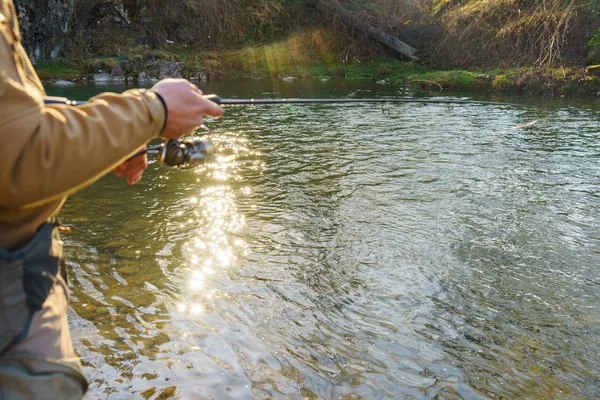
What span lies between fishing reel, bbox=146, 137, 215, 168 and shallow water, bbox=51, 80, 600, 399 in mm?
1705

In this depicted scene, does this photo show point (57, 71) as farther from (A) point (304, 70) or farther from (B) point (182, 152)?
(B) point (182, 152)

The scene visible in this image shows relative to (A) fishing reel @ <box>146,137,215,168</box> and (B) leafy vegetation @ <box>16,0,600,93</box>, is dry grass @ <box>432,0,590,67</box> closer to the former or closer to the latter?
(B) leafy vegetation @ <box>16,0,600,93</box>

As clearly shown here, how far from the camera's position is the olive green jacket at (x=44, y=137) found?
1.29 meters

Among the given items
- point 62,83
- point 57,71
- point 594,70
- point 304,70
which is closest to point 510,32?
point 594,70

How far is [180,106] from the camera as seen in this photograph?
1.66 metres

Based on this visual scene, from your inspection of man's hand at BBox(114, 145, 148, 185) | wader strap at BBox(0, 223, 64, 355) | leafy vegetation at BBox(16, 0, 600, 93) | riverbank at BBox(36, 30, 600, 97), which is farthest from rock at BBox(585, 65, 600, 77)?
wader strap at BBox(0, 223, 64, 355)

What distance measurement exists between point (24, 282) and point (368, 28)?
3016 cm

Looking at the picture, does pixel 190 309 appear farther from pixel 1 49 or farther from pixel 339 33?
pixel 339 33

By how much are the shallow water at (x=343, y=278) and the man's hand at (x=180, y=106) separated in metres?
2.06

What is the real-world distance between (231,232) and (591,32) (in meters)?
21.2

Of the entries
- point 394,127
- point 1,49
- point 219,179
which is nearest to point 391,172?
point 219,179

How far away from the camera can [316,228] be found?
242 inches

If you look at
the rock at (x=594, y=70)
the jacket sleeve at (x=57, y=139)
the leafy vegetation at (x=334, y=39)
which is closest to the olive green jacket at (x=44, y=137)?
the jacket sleeve at (x=57, y=139)

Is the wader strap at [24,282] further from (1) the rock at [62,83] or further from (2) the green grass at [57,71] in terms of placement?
(2) the green grass at [57,71]
